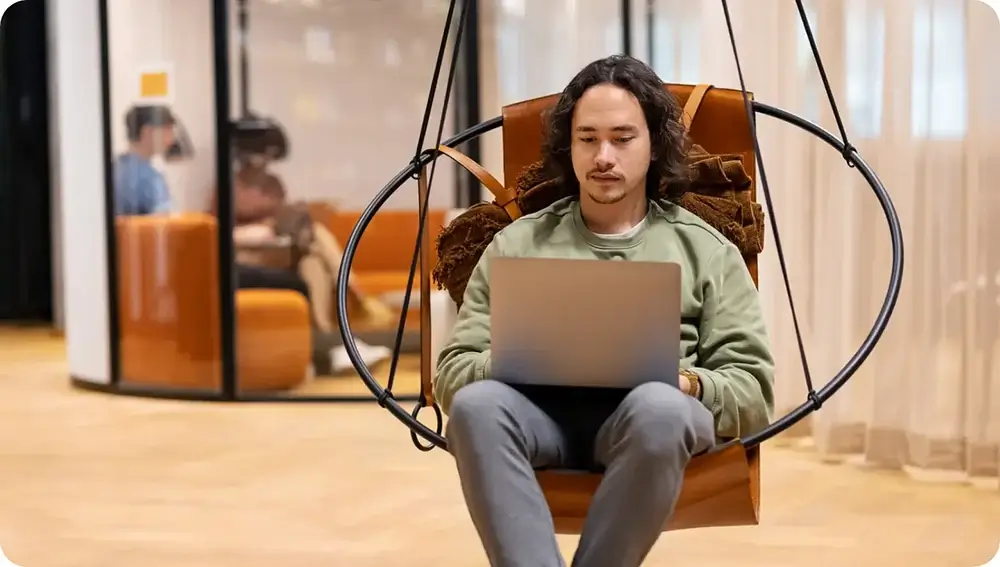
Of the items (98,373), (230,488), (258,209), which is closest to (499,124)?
(230,488)

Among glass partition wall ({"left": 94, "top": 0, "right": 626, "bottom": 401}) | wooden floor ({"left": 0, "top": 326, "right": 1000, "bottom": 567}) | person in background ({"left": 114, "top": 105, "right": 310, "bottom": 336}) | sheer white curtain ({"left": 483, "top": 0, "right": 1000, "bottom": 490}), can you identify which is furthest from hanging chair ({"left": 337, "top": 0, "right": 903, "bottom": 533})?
person in background ({"left": 114, "top": 105, "right": 310, "bottom": 336})

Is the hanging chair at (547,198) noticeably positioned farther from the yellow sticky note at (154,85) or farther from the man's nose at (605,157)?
Answer: the yellow sticky note at (154,85)

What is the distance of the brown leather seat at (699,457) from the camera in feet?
5.46

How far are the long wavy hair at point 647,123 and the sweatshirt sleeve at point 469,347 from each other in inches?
8.6

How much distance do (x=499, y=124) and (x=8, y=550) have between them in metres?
1.62

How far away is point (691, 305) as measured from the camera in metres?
1.86

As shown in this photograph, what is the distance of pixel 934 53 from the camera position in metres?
3.24

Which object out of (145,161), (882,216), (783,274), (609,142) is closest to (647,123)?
(609,142)

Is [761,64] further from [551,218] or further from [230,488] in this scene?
[230,488]

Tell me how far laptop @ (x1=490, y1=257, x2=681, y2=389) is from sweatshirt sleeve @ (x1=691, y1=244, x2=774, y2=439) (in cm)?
14

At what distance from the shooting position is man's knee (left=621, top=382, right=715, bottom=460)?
5.19ft

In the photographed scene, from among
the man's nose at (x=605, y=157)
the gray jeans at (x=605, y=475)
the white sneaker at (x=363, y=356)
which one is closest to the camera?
the gray jeans at (x=605, y=475)

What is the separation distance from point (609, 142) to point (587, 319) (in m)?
0.37

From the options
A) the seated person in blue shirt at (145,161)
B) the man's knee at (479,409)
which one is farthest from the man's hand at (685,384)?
the seated person in blue shirt at (145,161)
